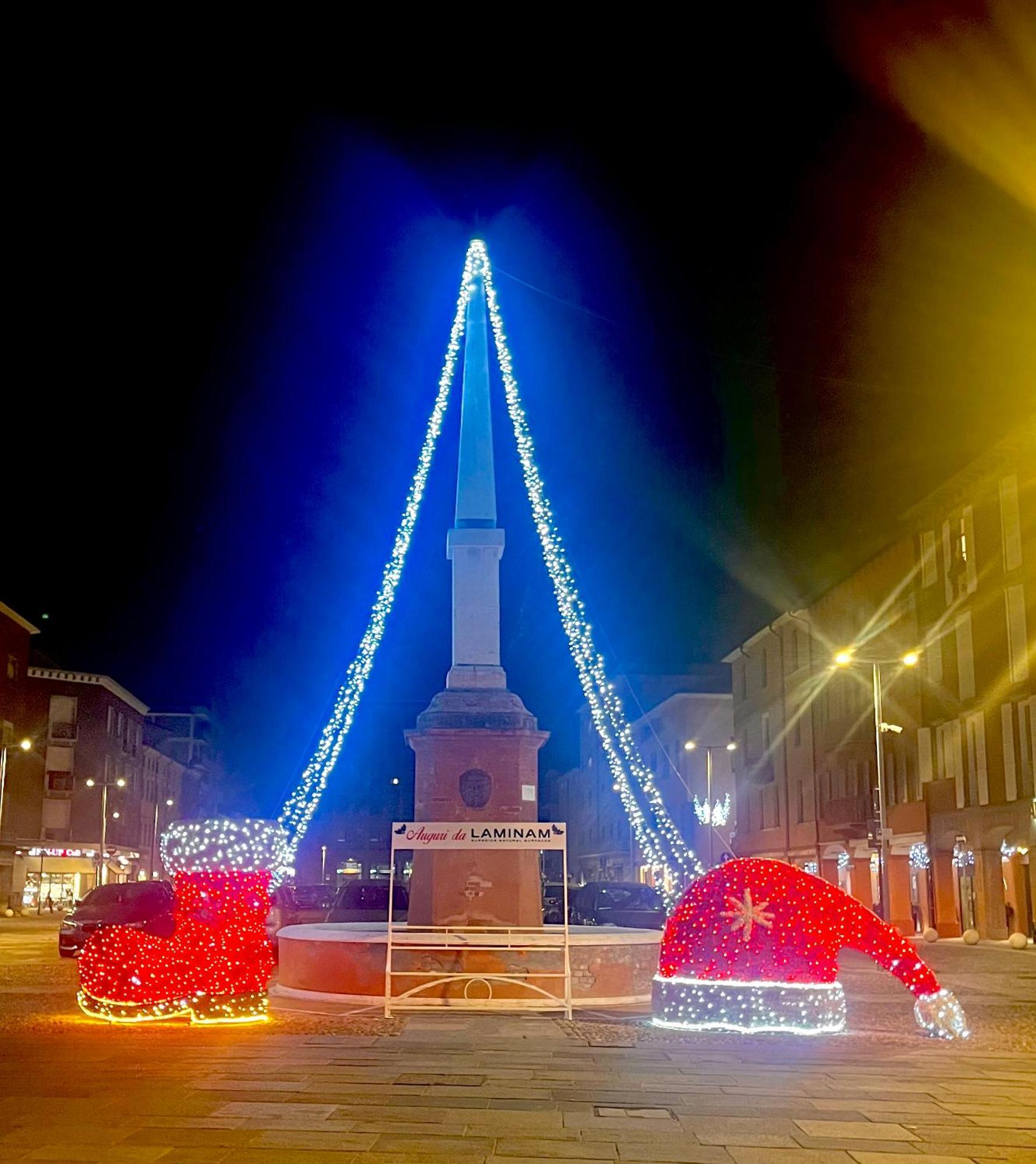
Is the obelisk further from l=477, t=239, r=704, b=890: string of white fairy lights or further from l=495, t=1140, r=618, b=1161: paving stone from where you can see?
l=495, t=1140, r=618, b=1161: paving stone

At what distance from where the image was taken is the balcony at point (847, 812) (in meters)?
47.2

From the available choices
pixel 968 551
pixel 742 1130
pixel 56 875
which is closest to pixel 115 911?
pixel 742 1130

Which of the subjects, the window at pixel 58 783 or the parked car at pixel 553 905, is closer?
the parked car at pixel 553 905

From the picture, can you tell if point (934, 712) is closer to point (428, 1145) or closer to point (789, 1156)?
point (789, 1156)

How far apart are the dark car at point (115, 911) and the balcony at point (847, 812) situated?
26.5 metres

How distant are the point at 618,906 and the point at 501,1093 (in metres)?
23.9

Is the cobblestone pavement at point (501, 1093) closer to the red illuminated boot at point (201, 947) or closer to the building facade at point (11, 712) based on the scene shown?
the red illuminated boot at point (201, 947)

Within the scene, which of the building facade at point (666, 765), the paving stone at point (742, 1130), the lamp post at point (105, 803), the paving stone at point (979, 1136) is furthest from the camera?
the building facade at point (666, 765)

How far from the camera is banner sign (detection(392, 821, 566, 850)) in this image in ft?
54.2

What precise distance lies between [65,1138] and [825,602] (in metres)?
49.2

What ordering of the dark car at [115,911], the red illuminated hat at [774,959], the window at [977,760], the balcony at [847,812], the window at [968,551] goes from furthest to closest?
the balcony at [847,812] → the window at [968,551] → the window at [977,760] → the dark car at [115,911] → the red illuminated hat at [774,959]

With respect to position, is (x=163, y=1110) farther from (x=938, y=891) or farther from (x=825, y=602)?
(x=825, y=602)

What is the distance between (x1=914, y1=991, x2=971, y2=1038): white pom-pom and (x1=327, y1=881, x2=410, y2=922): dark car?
47.6ft

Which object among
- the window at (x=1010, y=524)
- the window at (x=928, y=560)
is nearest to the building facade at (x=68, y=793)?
the window at (x=928, y=560)
